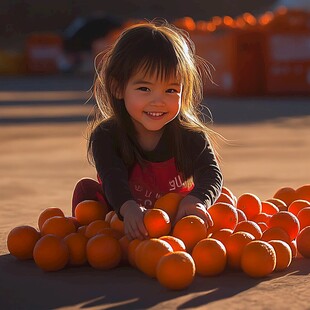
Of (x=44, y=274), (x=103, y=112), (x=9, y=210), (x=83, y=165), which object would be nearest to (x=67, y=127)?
(x=83, y=165)

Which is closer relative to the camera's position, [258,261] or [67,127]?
[258,261]

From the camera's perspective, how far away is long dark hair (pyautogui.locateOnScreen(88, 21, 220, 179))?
3.92 m

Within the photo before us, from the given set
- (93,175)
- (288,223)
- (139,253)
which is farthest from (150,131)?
(93,175)

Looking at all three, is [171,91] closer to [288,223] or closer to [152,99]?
[152,99]

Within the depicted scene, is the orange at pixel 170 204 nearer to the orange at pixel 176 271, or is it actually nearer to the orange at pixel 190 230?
the orange at pixel 190 230

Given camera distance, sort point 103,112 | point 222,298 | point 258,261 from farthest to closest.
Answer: point 103,112 < point 258,261 < point 222,298

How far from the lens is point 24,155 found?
801 cm

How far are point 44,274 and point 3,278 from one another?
155mm

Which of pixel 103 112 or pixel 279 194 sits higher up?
pixel 103 112

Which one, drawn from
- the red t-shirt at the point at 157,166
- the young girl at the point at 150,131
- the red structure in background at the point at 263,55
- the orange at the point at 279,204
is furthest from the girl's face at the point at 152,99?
the red structure in background at the point at 263,55

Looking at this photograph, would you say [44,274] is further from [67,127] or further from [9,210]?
[67,127]

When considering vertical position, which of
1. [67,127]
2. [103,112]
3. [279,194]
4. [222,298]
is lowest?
[222,298]

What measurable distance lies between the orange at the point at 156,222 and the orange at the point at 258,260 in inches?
14.1

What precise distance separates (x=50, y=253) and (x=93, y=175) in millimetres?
3110
